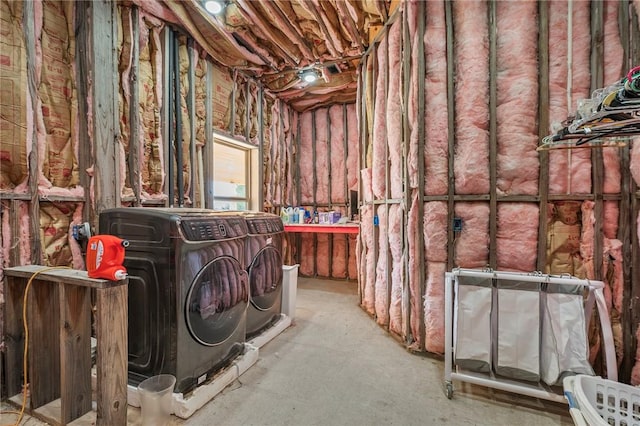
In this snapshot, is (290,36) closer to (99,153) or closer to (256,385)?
(99,153)

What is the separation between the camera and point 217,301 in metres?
1.83

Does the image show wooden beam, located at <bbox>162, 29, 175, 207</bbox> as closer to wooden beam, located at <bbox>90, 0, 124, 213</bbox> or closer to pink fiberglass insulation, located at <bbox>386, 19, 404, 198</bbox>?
wooden beam, located at <bbox>90, 0, 124, 213</bbox>

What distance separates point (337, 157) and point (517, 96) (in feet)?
9.86

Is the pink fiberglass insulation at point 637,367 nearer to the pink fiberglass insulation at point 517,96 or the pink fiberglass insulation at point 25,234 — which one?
the pink fiberglass insulation at point 517,96

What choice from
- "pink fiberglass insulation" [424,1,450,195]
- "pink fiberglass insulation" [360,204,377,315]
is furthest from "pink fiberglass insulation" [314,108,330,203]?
"pink fiberglass insulation" [424,1,450,195]

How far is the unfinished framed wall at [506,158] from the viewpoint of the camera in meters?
1.84

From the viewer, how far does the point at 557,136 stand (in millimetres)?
1409

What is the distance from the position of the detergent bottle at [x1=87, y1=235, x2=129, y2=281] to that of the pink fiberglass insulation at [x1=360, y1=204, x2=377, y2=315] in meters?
2.25

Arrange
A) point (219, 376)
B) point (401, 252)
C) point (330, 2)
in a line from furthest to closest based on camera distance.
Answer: point (330, 2)
point (401, 252)
point (219, 376)

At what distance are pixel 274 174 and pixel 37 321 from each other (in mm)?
3292

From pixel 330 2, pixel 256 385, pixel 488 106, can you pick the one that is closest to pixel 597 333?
pixel 488 106

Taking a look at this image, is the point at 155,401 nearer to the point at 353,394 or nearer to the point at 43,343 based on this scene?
the point at 43,343

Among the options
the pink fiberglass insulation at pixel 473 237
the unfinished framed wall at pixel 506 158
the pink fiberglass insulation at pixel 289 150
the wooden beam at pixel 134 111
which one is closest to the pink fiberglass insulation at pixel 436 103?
the unfinished framed wall at pixel 506 158

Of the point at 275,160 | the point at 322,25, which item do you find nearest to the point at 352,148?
the point at 275,160
